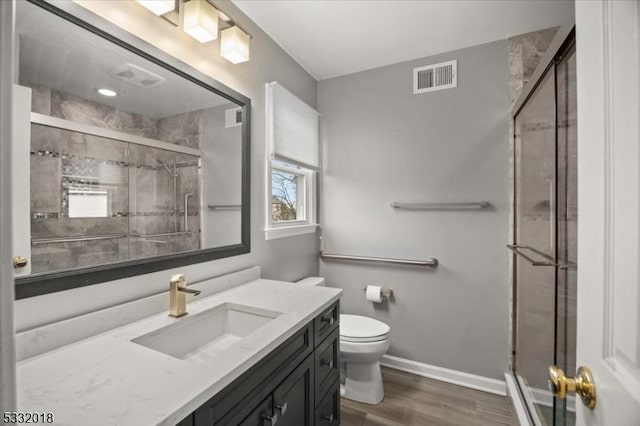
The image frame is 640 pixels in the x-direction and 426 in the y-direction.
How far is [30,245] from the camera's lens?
840 millimetres

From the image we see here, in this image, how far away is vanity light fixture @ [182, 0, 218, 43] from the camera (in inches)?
49.8

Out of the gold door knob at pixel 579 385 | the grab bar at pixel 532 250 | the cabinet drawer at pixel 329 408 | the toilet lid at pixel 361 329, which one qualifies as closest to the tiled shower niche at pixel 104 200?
the cabinet drawer at pixel 329 408

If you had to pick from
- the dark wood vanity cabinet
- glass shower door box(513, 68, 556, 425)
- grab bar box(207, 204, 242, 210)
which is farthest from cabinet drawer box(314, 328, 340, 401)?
glass shower door box(513, 68, 556, 425)

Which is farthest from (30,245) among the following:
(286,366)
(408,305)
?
(408,305)

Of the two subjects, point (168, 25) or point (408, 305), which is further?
point (408, 305)

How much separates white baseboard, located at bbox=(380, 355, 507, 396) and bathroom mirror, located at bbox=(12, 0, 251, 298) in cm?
170

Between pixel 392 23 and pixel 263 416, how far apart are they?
220 cm

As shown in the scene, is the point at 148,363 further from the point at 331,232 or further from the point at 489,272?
the point at 489,272

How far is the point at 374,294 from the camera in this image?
7.36ft

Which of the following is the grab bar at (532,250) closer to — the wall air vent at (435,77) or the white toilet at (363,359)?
the white toilet at (363,359)

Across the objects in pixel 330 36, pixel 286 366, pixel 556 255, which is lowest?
pixel 286 366

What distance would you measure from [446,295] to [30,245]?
2278 millimetres

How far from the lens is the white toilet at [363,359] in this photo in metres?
1.80

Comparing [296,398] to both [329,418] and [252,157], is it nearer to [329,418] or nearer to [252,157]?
[329,418]
